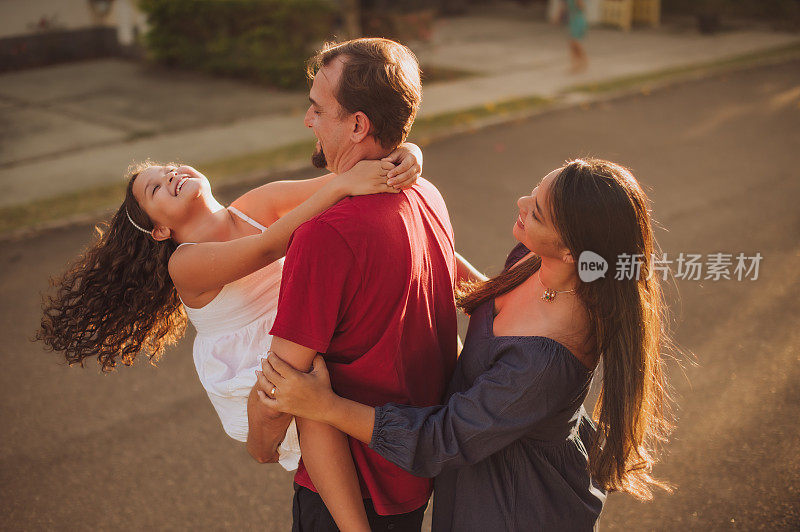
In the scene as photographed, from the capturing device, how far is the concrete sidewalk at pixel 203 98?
9.26 m

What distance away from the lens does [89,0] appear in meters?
16.6

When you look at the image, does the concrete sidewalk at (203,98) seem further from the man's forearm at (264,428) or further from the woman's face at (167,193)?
the man's forearm at (264,428)

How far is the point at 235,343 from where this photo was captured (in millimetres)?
2574

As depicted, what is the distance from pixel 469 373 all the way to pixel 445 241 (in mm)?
450

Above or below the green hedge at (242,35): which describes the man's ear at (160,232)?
above

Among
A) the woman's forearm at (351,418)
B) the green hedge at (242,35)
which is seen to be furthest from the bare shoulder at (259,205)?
the green hedge at (242,35)

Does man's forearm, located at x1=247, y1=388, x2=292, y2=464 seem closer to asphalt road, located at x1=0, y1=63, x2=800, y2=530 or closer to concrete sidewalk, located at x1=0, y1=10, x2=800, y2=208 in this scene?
asphalt road, located at x1=0, y1=63, x2=800, y2=530

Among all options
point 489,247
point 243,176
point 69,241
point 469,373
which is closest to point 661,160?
point 489,247

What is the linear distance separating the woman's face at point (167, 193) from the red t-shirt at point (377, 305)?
799 mm

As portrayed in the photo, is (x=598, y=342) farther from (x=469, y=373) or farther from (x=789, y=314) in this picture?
(x=789, y=314)

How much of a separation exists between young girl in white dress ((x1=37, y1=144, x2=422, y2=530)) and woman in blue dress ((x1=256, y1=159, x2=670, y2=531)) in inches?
9.4

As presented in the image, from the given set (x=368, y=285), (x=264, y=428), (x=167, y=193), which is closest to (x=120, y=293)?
(x=167, y=193)

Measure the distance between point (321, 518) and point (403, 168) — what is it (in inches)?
46.2

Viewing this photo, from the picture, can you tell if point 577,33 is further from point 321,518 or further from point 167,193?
point 321,518
